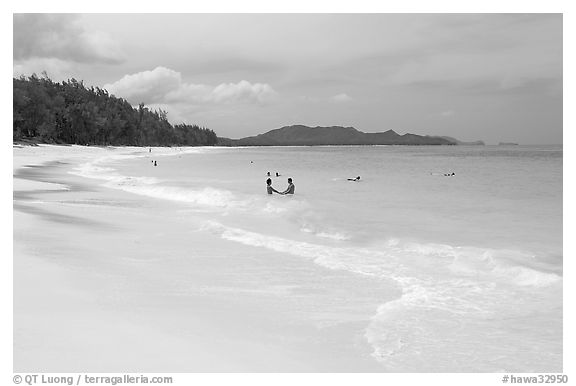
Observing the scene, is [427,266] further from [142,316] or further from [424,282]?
[142,316]

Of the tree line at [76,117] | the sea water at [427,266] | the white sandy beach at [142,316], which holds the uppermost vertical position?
the tree line at [76,117]

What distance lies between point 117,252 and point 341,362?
6170mm

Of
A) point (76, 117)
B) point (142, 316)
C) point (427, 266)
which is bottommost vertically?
point (427, 266)

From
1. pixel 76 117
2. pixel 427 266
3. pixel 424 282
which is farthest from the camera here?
pixel 76 117

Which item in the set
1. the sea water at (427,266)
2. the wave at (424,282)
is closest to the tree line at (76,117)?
the sea water at (427,266)

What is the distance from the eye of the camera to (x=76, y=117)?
362 feet

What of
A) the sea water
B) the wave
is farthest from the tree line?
the wave

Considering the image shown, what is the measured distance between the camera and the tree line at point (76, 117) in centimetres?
8812

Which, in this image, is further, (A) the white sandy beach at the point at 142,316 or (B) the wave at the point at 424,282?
(B) the wave at the point at 424,282

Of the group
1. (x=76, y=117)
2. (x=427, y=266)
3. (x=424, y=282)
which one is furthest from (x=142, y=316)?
(x=76, y=117)

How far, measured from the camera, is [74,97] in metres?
120

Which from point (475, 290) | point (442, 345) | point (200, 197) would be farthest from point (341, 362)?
point (200, 197)

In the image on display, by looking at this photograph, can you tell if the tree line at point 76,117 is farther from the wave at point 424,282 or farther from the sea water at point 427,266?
the wave at point 424,282
